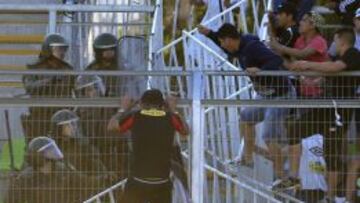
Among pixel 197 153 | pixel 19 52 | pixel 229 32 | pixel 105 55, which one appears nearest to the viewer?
pixel 197 153

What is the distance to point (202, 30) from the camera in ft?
35.0

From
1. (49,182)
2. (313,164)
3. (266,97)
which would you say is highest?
(266,97)

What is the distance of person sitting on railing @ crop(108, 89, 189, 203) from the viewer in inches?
349

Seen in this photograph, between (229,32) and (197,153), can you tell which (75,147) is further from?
(229,32)

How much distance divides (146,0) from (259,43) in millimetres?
4694

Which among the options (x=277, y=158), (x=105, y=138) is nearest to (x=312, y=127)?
(x=277, y=158)

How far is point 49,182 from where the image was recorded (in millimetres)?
9156

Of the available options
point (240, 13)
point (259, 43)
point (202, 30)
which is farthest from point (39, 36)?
point (259, 43)

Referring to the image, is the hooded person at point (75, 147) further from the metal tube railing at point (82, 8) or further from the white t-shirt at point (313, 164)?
the metal tube railing at point (82, 8)

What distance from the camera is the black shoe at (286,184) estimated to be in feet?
30.2

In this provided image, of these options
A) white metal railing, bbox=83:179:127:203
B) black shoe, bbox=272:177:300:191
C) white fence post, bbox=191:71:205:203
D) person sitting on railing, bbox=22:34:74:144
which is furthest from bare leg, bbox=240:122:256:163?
person sitting on railing, bbox=22:34:74:144

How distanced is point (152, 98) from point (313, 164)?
5.44ft

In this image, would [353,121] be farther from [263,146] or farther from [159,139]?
[159,139]

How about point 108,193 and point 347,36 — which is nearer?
point 108,193
